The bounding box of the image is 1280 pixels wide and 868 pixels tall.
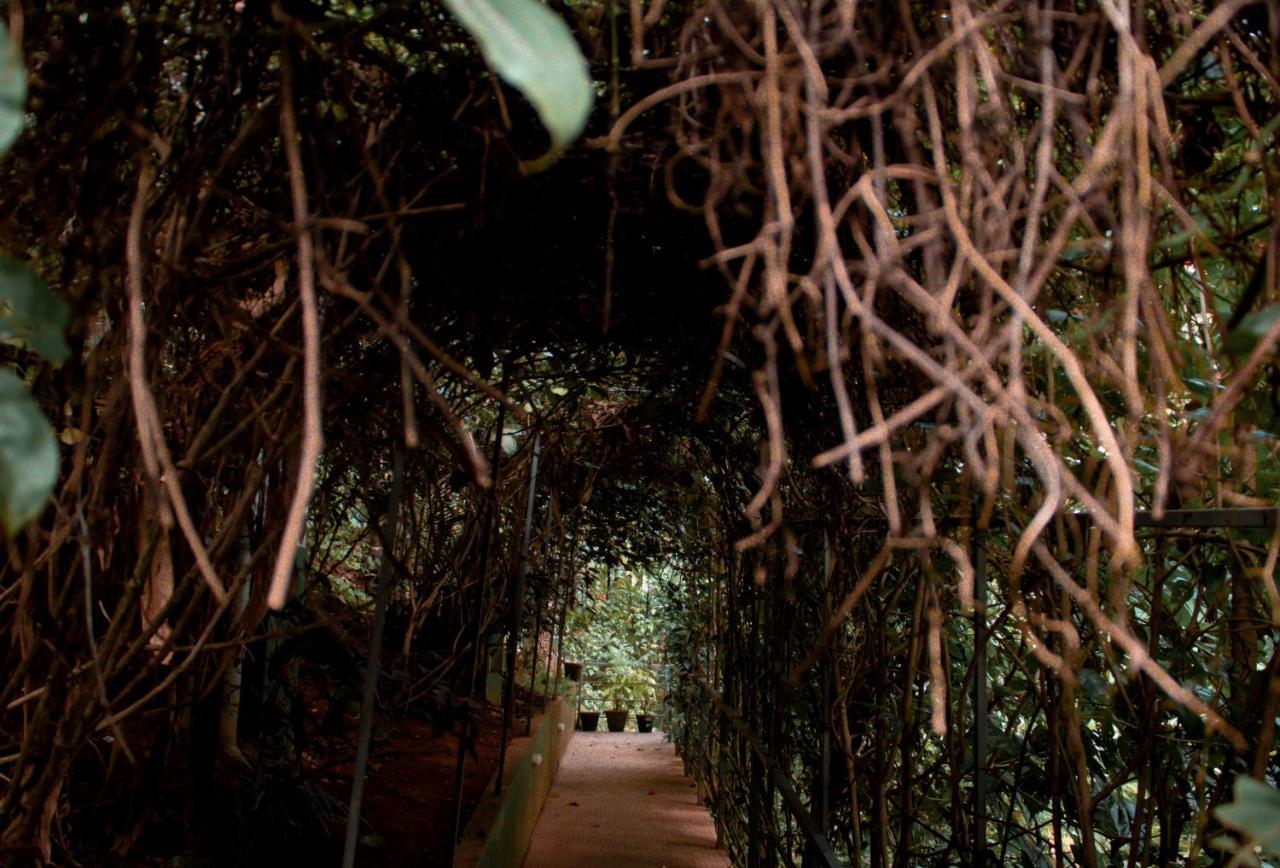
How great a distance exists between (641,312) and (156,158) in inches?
49.5

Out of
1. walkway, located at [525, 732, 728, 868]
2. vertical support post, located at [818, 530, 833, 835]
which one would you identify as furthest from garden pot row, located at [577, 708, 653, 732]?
vertical support post, located at [818, 530, 833, 835]

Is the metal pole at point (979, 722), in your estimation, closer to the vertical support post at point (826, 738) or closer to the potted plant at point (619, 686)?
the vertical support post at point (826, 738)

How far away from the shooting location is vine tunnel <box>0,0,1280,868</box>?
102 centimetres

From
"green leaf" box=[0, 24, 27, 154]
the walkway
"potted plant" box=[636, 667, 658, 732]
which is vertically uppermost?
"green leaf" box=[0, 24, 27, 154]

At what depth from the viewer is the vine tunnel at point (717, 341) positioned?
102 centimetres

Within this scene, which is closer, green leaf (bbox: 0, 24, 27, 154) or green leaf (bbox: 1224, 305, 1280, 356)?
green leaf (bbox: 0, 24, 27, 154)

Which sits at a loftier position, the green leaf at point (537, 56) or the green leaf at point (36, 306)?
the green leaf at point (537, 56)

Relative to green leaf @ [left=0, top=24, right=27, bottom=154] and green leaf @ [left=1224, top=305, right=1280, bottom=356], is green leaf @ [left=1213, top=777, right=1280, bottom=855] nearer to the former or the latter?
green leaf @ [left=1224, top=305, right=1280, bottom=356]

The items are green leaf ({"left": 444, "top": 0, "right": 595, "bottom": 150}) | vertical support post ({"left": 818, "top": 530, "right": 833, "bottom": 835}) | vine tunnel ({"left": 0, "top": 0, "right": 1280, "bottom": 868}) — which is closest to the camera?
green leaf ({"left": 444, "top": 0, "right": 595, "bottom": 150})

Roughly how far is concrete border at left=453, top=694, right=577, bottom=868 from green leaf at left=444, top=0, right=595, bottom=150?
2.93 m

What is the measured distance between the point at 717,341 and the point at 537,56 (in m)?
1.99

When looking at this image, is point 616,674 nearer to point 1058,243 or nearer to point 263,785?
point 263,785

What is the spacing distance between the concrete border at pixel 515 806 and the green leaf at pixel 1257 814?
8.91ft

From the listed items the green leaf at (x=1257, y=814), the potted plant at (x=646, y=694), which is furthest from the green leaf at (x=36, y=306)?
the potted plant at (x=646, y=694)
